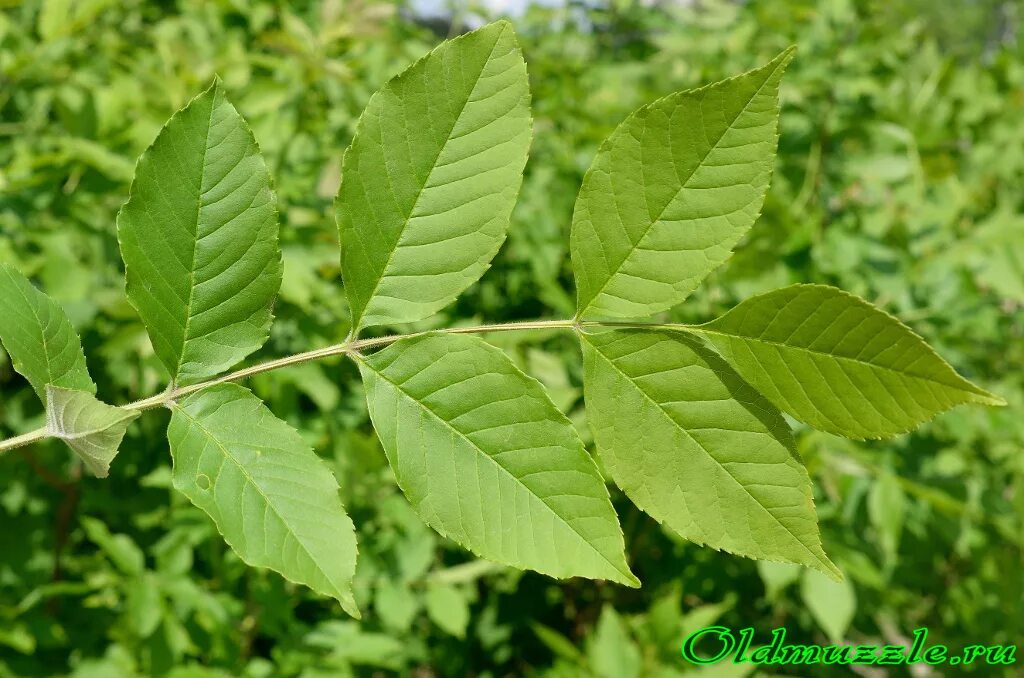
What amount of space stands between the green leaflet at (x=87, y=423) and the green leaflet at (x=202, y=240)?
72 mm

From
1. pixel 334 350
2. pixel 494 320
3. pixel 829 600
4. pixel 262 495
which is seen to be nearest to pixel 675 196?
pixel 334 350

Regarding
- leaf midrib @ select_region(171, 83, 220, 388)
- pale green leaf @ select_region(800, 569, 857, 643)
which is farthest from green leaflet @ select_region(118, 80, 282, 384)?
pale green leaf @ select_region(800, 569, 857, 643)

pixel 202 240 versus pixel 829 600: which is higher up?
pixel 202 240

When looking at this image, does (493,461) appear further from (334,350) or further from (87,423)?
(87,423)

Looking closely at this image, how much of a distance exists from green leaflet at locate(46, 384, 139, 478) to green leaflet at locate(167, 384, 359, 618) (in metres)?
0.04

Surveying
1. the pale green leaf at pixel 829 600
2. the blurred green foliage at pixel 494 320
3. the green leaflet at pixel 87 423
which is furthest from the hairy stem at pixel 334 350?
the pale green leaf at pixel 829 600

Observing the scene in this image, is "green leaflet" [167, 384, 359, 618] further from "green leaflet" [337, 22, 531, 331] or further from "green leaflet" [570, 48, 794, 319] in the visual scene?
"green leaflet" [570, 48, 794, 319]

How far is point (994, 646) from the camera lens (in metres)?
2.06

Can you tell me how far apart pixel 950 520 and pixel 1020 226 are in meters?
0.82

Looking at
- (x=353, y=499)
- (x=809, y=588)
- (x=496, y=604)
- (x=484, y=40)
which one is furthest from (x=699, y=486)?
(x=496, y=604)

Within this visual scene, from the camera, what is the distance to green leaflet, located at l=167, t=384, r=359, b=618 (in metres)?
0.64

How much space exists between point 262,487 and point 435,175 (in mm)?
300

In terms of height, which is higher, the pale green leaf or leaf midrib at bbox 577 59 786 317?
leaf midrib at bbox 577 59 786 317

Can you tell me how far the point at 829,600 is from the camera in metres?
1.85
